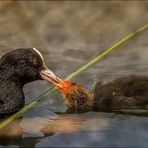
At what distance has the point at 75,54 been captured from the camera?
476 inches

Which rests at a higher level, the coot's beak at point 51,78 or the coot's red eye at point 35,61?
the coot's red eye at point 35,61

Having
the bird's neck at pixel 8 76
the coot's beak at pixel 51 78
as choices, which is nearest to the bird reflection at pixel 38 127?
the coot's beak at pixel 51 78

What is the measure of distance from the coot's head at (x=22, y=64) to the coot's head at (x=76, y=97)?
0.88 feet

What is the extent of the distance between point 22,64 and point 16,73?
0.44 feet

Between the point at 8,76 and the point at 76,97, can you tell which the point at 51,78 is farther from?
the point at 8,76

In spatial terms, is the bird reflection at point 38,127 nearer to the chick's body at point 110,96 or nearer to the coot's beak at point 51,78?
the chick's body at point 110,96

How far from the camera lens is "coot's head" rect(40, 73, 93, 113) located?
9562 millimetres

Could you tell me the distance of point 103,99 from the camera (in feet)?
31.3

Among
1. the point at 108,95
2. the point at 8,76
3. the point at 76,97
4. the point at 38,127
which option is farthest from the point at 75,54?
the point at 38,127

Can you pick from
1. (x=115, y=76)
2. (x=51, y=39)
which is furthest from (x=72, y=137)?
(x=51, y=39)

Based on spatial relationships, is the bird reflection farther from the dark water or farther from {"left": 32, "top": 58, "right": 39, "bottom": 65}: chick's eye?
{"left": 32, "top": 58, "right": 39, "bottom": 65}: chick's eye

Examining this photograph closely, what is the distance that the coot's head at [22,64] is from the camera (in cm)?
942

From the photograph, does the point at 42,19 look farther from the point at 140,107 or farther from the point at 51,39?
the point at 140,107

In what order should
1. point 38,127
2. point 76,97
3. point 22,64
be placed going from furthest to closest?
point 76,97 < point 22,64 < point 38,127
